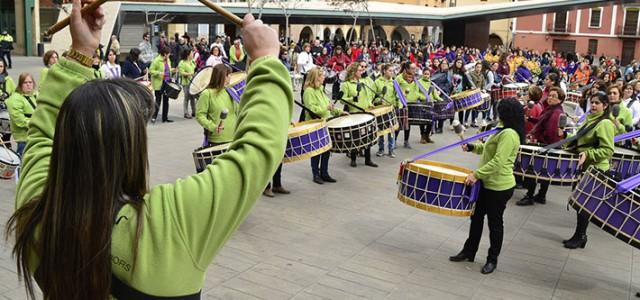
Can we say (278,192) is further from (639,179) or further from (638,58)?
(638,58)

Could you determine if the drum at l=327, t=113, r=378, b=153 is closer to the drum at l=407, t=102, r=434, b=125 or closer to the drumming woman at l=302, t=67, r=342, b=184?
the drumming woman at l=302, t=67, r=342, b=184

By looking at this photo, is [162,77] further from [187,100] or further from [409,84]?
[409,84]

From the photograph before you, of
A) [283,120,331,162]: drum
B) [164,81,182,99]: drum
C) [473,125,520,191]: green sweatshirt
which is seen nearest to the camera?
[473,125,520,191]: green sweatshirt

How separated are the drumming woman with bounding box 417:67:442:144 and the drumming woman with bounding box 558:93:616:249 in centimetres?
467

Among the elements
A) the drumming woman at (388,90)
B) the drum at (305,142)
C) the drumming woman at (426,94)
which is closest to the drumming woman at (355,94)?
the drumming woman at (388,90)

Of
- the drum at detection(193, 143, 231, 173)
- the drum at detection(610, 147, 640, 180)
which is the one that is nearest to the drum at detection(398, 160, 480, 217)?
the drum at detection(193, 143, 231, 173)

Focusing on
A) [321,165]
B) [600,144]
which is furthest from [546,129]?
[321,165]

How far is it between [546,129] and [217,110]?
182 inches

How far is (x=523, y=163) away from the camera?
24.9 feet

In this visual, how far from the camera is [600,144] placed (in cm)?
705

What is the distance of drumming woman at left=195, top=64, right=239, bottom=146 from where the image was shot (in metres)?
7.76

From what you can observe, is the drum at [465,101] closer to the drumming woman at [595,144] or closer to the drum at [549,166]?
the drum at [549,166]

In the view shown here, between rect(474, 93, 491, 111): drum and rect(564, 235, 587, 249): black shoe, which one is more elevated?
rect(474, 93, 491, 111): drum

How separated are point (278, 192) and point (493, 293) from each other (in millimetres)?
3886
